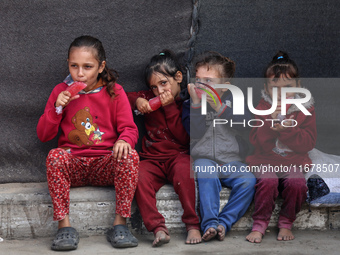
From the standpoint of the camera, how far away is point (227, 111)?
11.3 ft

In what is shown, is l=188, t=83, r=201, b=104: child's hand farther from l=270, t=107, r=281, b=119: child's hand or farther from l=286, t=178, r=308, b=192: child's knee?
l=286, t=178, r=308, b=192: child's knee

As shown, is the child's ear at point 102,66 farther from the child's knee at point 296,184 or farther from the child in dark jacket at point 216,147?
the child's knee at point 296,184

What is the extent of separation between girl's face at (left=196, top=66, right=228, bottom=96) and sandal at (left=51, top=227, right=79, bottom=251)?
129cm

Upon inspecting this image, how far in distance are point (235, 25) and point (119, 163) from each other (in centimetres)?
150

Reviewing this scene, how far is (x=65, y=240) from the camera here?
2.86 meters

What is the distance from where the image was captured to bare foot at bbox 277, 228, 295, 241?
307cm

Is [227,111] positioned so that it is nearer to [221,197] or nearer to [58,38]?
[221,197]

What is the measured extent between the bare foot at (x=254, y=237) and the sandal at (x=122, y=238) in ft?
2.21

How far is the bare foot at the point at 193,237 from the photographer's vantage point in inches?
118

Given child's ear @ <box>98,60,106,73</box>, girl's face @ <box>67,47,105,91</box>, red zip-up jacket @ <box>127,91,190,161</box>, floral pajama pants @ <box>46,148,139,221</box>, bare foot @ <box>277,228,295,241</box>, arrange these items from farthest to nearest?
1. red zip-up jacket @ <box>127,91,190,161</box>
2. child's ear @ <box>98,60,106,73</box>
3. girl's face @ <box>67,47,105,91</box>
4. bare foot @ <box>277,228,295,241</box>
5. floral pajama pants @ <box>46,148,139,221</box>

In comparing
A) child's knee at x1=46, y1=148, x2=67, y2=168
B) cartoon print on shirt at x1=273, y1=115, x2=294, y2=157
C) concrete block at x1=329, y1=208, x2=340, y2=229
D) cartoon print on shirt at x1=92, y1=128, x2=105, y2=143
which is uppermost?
cartoon print on shirt at x1=92, y1=128, x2=105, y2=143

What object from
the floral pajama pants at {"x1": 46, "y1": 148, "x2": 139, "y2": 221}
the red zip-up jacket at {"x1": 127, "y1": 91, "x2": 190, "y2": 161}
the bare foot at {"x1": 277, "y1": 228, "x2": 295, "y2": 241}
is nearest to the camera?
the floral pajama pants at {"x1": 46, "y1": 148, "x2": 139, "y2": 221}

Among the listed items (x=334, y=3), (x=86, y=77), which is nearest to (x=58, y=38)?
(x=86, y=77)

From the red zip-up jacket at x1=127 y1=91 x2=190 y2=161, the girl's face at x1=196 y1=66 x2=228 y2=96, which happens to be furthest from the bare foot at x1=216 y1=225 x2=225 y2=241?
the girl's face at x1=196 y1=66 x2=228 y2=96
